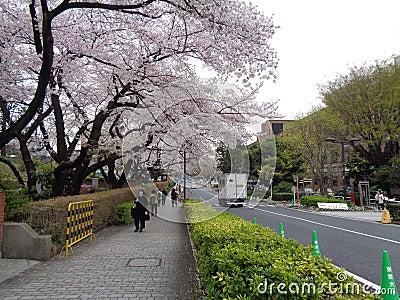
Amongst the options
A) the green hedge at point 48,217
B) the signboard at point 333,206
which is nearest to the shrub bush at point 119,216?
the green hedge at point 48,217

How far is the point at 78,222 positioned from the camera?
336 inches

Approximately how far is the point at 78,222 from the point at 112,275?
295 cm

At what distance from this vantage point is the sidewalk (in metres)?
4.98

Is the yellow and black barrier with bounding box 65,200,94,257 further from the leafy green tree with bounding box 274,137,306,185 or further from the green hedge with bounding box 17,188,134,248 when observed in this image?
the leafy green tree with bounding box 274,137,306,185

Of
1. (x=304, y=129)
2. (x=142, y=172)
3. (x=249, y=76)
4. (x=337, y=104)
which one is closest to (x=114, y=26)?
(x=249, y=76)

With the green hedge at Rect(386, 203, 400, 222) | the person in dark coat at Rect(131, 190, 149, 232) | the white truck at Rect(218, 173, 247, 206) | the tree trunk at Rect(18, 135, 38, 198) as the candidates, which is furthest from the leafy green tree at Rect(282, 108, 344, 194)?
the tree trunk at Rect(18, 135, 38, 198)

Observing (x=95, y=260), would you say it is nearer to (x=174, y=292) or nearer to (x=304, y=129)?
(x=174, y=292)

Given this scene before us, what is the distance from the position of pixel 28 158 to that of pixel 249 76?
27.1ft

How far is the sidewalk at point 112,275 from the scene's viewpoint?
498 centimetres

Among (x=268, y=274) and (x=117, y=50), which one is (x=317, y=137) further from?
(x=268, y=274)

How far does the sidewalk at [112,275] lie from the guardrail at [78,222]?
12.4 inches

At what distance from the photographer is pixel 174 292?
16.8 feet

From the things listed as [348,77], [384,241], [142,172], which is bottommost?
[384,241]

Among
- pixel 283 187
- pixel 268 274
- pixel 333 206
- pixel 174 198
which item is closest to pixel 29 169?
pixel 268 274
